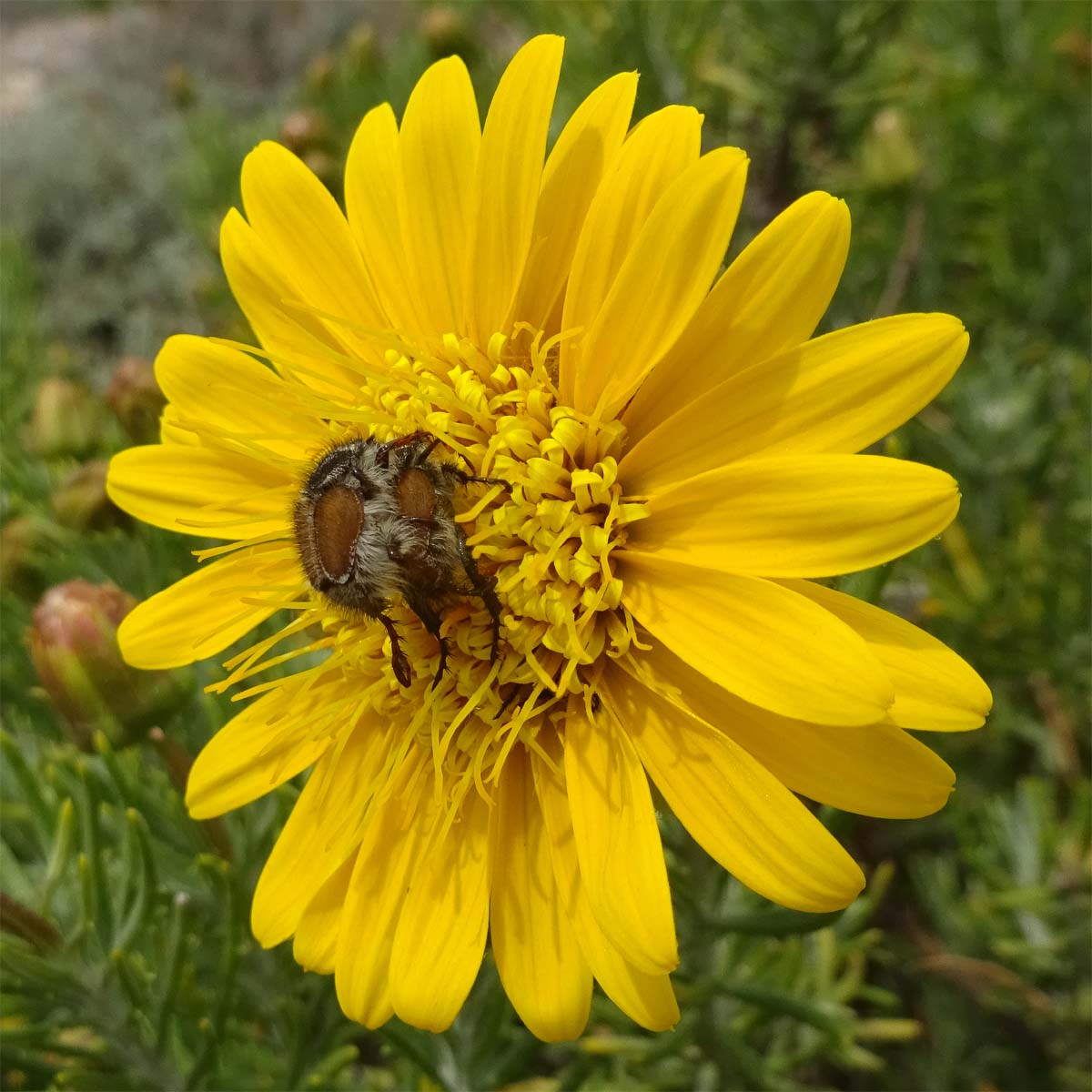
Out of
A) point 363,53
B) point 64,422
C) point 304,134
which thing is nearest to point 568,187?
point 64,422

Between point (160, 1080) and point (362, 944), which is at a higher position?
point (362, 944)

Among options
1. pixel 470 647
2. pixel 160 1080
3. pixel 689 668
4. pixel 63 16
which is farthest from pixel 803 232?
pixel 63 16

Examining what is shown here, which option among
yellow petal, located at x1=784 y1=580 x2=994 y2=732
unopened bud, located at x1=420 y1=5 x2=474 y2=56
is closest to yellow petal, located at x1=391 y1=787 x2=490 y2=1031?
yellow petal, located at x1=784 y1=580 x2=994 y2=732

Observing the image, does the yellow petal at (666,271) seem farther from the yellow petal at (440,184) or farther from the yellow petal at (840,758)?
the yellow petal at (840,758)

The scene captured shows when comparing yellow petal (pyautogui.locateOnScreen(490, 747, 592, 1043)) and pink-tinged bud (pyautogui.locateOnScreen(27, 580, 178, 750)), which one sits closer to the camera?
yellow petal (pyautogui.locateOnScreen(490, 747, 592, 1043))

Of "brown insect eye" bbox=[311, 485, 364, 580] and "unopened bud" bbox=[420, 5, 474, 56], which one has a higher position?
"unopened bud" bbox=[420, 5, 474, 56]

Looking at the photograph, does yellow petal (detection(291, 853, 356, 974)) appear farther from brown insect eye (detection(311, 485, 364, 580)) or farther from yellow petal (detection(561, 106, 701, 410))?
yellow petal (detection(561, 106, 701, 410))

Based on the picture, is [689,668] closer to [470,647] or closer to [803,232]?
[470,647]

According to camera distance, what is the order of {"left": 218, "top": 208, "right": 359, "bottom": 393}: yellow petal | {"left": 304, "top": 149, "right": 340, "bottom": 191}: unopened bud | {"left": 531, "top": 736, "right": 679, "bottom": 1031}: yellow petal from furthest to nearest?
1. {"left": 304, "top": 149, "right": 340, "bottom": 191}: unopened bud
2. {"left": 218, "top": 208, "right": 359, "bottom": 393}: yellow petal
3. {"left": 531, "top": 736, "right": 679, "bottom": 1031}: yellow petal
